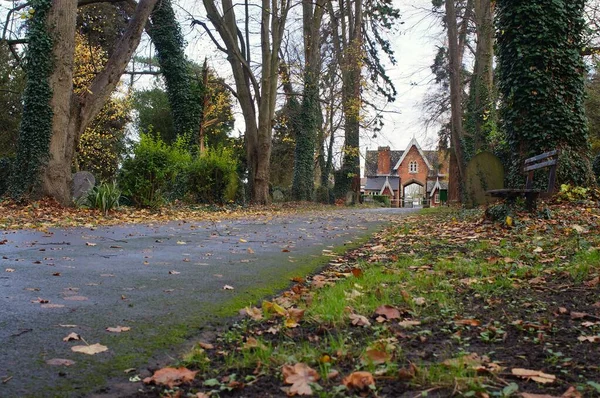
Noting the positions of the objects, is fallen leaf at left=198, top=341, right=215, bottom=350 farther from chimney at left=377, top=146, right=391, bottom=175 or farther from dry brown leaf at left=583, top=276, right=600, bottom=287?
chimney at left=377, top=146, right=391, bottom=175

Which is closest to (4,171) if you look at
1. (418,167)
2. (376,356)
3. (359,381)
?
(376,356)

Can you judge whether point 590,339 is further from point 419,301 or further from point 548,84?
point 548,84

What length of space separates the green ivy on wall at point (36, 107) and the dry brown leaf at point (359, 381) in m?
13.2

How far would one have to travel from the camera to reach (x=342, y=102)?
90.5ft

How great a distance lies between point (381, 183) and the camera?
69188 mm

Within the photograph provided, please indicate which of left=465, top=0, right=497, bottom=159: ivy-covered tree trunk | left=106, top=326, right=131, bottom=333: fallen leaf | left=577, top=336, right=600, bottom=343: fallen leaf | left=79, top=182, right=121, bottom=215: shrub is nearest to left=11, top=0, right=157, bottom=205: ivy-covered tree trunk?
left=79, top=182, right=121, bottom=215: shrub

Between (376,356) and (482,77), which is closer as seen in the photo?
(376,356)

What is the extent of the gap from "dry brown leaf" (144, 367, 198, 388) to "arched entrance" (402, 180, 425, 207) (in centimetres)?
6428

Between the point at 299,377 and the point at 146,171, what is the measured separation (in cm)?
1261

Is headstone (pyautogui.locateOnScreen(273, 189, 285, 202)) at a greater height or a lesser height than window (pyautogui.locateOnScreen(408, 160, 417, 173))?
lesser

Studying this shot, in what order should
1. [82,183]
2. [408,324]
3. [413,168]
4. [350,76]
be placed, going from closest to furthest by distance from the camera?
[408,324], [82,183], [350,76], [413,168]

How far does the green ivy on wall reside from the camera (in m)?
13.3

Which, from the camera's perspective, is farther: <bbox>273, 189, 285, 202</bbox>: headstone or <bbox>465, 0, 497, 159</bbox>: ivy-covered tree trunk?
<bbox>273, 189, 285, 202</bbox>: headstone

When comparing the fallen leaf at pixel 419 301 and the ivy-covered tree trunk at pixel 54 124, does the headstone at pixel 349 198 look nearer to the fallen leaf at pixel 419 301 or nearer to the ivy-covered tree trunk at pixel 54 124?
the ivy-covered tree trunk at pixel 54 124
